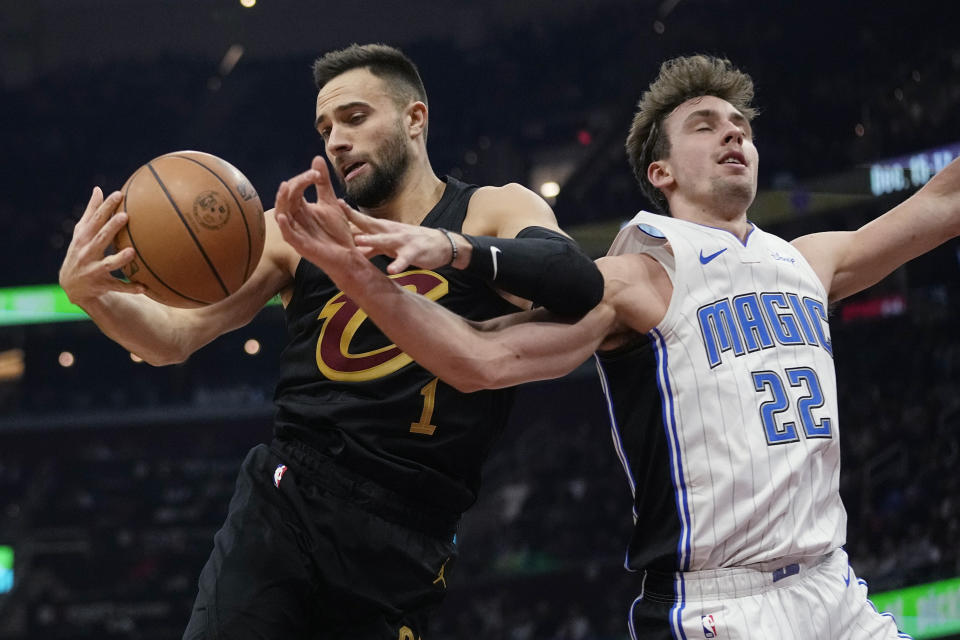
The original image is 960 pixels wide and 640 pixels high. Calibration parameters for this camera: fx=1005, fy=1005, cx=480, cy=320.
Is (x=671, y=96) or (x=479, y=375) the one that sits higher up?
(x=671, y=96)

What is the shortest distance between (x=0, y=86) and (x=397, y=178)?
10.7m

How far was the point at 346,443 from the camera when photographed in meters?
2.61

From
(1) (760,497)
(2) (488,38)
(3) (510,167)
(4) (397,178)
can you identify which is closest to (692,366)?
(1) (760,497)

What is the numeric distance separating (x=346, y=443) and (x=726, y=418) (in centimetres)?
96

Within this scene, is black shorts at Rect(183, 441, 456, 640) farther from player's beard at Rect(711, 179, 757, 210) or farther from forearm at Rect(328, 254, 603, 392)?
player's beard at Rect(711, 179, 757, 210)

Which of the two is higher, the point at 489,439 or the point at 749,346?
the point at 749,346

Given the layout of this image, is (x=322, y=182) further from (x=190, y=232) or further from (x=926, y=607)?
(x=926, y=607)

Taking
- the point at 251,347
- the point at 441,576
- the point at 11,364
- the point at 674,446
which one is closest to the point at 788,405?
the point at 674,446

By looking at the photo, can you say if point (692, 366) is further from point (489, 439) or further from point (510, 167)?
point (510, 167)

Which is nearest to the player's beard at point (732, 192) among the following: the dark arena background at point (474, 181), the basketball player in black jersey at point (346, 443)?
the basketball player in black jersey at point (346, 443)

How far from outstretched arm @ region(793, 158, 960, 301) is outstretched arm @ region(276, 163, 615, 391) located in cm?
86

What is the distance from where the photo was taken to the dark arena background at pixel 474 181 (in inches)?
440

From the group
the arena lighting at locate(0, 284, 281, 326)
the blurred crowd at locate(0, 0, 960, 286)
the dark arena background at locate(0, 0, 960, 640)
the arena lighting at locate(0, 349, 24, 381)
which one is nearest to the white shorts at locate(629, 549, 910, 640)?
the dark arena background at locate(0, 0, 960, 640)

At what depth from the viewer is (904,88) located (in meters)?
11.3
